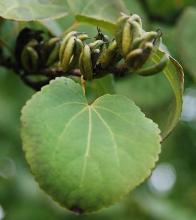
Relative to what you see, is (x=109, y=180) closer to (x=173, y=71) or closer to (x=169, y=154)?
(x=173, y=71)

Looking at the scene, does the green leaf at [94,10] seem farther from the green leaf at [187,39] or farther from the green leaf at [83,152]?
the green leaf at [187,39]

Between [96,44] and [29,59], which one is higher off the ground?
[96,44]

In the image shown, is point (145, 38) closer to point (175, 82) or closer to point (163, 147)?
point (175, 82)

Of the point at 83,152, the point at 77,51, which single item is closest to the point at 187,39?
the point at 77,51

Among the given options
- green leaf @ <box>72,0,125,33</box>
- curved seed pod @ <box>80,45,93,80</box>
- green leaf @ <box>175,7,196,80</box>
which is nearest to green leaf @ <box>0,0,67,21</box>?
green leaf @ <box>72,0,125,33</box>

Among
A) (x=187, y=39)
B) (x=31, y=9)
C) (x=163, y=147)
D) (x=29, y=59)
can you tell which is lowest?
(x=163, y=147)

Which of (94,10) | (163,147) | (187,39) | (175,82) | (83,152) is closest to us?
(83,152)

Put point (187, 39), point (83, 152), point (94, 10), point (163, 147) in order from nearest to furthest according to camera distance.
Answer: point (83, 152), point (94, 10), point (187, 39), point (163, 147)
